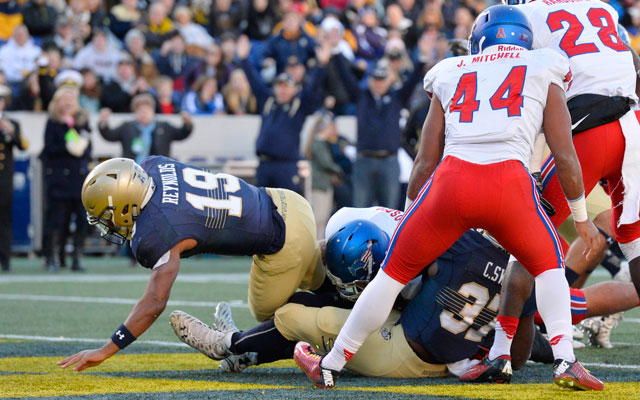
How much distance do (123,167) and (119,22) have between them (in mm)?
11020

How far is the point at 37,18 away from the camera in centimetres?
1471

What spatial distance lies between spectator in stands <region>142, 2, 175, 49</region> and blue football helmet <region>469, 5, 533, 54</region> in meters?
11.1

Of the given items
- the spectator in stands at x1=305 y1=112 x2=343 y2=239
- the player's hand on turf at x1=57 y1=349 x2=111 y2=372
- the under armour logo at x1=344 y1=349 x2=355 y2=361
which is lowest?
the spectator in stands at x1=305 y1=112 x2=343 y2=239

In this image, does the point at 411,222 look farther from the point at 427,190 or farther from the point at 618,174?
the point at 618,174

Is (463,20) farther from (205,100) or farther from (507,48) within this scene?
(507,48)

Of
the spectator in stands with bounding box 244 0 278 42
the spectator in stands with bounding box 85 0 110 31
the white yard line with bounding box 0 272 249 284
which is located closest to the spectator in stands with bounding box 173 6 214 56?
the spectator in stands with bounding box 244 0 278 42

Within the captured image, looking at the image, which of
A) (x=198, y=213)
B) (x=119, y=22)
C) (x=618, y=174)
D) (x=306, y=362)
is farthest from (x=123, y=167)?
(x=119, y=22)

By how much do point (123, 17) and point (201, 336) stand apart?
11026 mm

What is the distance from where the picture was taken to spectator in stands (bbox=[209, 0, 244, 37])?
52.0 feet

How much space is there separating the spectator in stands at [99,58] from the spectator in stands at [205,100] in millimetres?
1060

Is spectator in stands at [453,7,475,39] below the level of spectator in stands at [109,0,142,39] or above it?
above

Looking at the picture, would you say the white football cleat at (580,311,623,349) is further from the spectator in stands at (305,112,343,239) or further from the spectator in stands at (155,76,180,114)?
the spectator in stands at (155,76,180,114)

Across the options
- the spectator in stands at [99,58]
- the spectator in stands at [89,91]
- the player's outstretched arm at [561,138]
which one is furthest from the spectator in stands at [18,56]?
the player's outstretched arm at [561,138]

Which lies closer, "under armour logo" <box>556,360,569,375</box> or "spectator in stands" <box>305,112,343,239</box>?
"under armour logo" <box>556,360,569,375</box>
